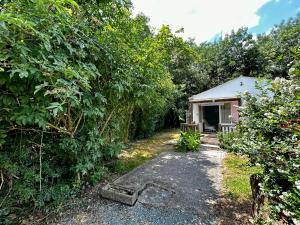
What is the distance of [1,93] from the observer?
229 cm

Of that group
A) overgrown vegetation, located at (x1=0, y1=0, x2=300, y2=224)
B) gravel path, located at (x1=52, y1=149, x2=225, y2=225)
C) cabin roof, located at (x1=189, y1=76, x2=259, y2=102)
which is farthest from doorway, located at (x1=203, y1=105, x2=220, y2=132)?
overgrown vegetation, located at (x1=0, y1=0, x2=300, y2=224)

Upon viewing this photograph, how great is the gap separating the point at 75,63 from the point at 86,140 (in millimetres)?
1764

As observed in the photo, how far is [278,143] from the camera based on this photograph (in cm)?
236

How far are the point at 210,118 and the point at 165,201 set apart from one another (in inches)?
427

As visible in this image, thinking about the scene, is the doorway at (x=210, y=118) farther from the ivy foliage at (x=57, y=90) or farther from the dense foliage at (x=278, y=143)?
the dense foliage at (x=278, y=143)

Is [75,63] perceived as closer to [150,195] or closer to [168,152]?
[150,195]

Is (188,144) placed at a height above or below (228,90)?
below

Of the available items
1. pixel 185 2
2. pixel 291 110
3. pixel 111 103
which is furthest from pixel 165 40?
pixel 291 110

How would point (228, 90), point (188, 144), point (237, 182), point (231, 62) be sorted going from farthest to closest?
point (231, 62)
point (228, 90)
point (188, 144)
point (237, 182)

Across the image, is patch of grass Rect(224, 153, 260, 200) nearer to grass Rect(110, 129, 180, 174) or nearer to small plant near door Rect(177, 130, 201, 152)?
→ small plant near door Rect(177, 130, 201, 152)

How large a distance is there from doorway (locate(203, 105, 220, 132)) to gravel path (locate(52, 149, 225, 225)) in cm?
775

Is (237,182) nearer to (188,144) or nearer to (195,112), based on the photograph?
(188,144)

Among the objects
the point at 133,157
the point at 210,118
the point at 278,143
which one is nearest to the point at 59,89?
the point at 278,143

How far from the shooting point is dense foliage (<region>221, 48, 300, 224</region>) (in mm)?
1575
